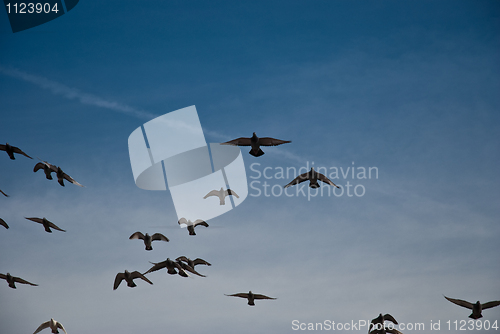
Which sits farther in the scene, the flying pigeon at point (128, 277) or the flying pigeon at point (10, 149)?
the flying pigeon at point (128, 277)

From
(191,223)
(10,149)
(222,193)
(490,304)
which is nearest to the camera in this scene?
(490,304)

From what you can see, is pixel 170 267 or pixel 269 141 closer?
pixel 269 141

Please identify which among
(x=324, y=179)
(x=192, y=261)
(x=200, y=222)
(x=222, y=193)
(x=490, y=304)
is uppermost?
(x=222, y=193)

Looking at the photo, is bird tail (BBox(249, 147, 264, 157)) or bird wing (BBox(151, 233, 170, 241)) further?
bird wing (BBox(151, 233, 170, 241))

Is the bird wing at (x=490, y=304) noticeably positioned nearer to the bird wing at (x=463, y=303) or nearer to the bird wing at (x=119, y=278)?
the bird wing at (x=463, y=303)

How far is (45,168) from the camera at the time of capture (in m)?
29.8

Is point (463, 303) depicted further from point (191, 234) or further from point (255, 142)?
point (191, 234)

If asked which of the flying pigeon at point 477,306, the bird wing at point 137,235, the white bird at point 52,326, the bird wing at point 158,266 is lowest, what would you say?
the white bird at point 52,326

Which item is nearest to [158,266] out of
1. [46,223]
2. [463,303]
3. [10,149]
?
[46,223]

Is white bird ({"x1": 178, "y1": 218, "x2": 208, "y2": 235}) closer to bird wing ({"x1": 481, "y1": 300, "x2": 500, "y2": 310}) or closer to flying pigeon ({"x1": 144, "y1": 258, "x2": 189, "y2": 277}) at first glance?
flying pigeon ({"x1": 144, "y1": 258, "x2": 189, "y2": 277})

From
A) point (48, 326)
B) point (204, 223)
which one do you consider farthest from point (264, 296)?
point (48, 326)

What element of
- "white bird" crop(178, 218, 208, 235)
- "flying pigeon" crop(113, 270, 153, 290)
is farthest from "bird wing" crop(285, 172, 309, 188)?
"flying pigeon" crop(113, 270, 153, 290)

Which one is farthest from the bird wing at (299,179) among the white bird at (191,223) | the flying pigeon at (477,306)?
the flying pigeon at (477,306)

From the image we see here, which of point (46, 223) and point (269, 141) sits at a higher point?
point (269, 141)
